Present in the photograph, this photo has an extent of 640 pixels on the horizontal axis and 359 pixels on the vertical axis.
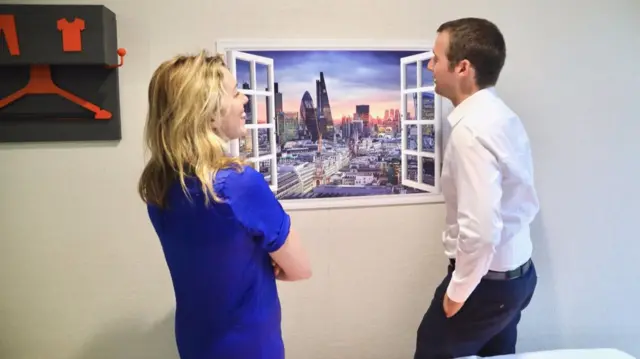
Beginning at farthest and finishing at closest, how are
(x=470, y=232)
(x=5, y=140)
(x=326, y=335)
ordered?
(x=326, y=335)
(x=5, y=140)
(x=470, y=232)

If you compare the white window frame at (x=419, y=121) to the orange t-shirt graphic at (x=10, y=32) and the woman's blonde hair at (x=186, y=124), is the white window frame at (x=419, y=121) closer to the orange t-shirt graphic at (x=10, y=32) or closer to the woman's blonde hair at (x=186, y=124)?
the woman's blonde hair at (x=186, y=124)

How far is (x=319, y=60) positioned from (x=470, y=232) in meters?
0.92

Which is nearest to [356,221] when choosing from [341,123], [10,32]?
[341,123]

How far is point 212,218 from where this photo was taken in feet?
4.06

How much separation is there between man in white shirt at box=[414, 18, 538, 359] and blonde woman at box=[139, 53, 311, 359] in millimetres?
507

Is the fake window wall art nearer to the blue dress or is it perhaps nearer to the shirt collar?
the shirt collar

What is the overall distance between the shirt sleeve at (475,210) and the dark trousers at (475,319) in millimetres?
131

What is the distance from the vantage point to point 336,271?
216 centimetres

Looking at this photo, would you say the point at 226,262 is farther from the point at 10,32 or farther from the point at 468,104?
the point at 10,32

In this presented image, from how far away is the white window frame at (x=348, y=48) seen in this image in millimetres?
Answer: 1992

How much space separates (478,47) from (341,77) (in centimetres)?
59

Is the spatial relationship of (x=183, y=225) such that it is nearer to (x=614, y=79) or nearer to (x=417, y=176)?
(x=417, y=176)

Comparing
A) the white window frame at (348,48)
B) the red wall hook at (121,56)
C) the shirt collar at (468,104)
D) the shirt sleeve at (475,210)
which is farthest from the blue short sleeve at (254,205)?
the red wall hook at (121,56)

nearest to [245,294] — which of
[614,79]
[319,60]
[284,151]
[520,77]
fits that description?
[284,151]
